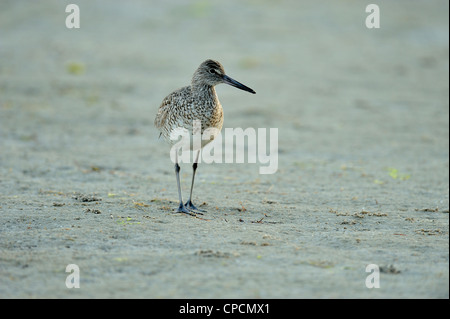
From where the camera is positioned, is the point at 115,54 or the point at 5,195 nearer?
the point at 5,195

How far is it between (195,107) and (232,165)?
2805 mm

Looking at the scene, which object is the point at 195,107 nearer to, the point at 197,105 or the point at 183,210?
the point at 197,105

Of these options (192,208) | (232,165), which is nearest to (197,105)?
(192,208)

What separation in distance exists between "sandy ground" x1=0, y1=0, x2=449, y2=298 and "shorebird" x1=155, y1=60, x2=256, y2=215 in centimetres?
94

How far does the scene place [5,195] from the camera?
7.26 m

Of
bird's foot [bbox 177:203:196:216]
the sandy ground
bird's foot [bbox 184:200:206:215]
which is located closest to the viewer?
the sandy ground

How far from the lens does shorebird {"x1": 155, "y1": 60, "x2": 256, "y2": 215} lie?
705 centimetres

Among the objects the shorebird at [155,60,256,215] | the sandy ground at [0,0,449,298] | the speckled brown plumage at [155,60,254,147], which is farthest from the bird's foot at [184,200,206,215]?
the speckled brown plumage at [155,60,254,147]

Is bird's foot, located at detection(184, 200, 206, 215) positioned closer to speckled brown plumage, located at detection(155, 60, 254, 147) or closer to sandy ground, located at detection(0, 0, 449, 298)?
sandy ground, located at detection(0, 0, 449, 298)

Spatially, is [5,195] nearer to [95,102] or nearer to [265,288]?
[265,288]

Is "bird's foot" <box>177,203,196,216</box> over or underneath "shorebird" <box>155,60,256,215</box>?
underneath

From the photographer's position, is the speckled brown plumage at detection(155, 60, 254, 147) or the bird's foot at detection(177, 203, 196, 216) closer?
the bird's foot at detection(177, 203, 196, 216)

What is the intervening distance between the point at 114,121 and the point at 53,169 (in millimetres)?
3533
